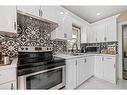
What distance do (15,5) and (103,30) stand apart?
309 centimetres

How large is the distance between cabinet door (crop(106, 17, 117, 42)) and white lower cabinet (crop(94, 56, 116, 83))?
0.76 metres

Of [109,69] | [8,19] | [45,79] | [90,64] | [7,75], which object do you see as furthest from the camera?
[90,64]

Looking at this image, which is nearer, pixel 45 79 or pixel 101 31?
pixel 45 79

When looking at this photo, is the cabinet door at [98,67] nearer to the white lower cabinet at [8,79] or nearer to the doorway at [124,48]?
the doorway at [124,48]

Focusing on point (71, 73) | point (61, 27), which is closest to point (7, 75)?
point (71, 73)

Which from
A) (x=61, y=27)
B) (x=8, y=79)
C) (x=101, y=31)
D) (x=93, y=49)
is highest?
(x=101, y=31)

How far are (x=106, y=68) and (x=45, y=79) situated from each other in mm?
2212

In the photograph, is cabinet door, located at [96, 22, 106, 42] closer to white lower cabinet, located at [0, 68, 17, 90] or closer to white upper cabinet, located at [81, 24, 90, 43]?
white upper cabinet, located at [81, 24, 90, 43]

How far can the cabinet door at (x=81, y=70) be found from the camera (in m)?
2.45

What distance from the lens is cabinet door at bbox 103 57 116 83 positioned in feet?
9.52

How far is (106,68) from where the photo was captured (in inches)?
122

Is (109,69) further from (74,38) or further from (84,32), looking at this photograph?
(84,32)
